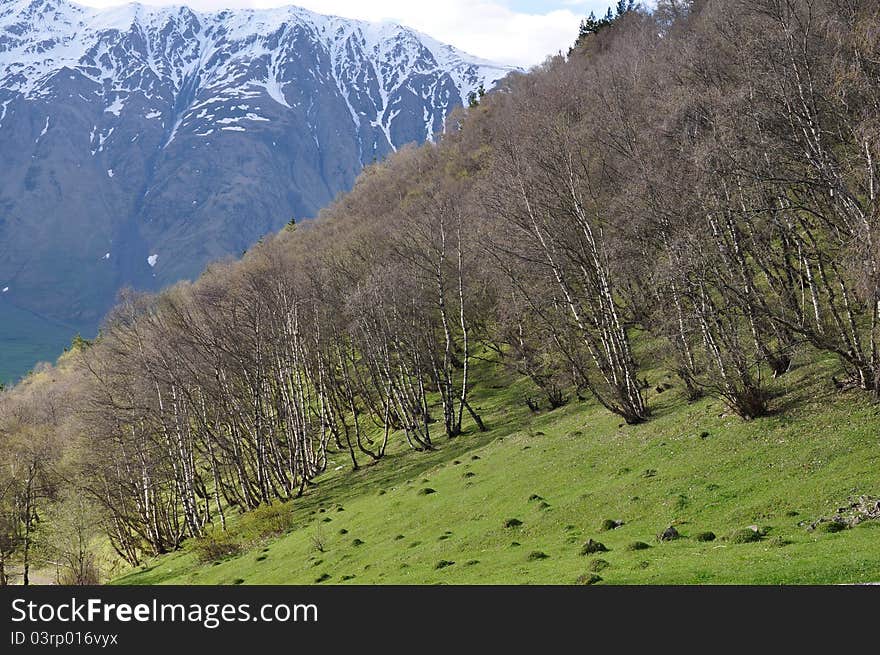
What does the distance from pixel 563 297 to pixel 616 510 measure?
22923 millimetres

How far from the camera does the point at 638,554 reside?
1842 cm

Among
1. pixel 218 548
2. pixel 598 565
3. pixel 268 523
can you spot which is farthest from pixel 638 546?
pixel 218 548

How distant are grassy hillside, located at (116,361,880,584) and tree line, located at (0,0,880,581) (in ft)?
6.96

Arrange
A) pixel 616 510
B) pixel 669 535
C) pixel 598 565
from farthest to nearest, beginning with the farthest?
pixel 616 510, pixel 669 535, pixel 598 565

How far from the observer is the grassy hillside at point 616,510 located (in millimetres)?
16969

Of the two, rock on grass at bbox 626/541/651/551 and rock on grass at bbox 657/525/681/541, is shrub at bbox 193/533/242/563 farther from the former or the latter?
rock on grass at bbox 657/525/681/541

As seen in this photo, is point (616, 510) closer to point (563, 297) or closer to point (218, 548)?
point (563, 297)

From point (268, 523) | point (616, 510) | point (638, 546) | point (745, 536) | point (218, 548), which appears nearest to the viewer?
point (745, 536)

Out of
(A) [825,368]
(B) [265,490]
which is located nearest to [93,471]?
(B) [265,490]

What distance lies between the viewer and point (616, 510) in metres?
24.2

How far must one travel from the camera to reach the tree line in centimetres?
2727
